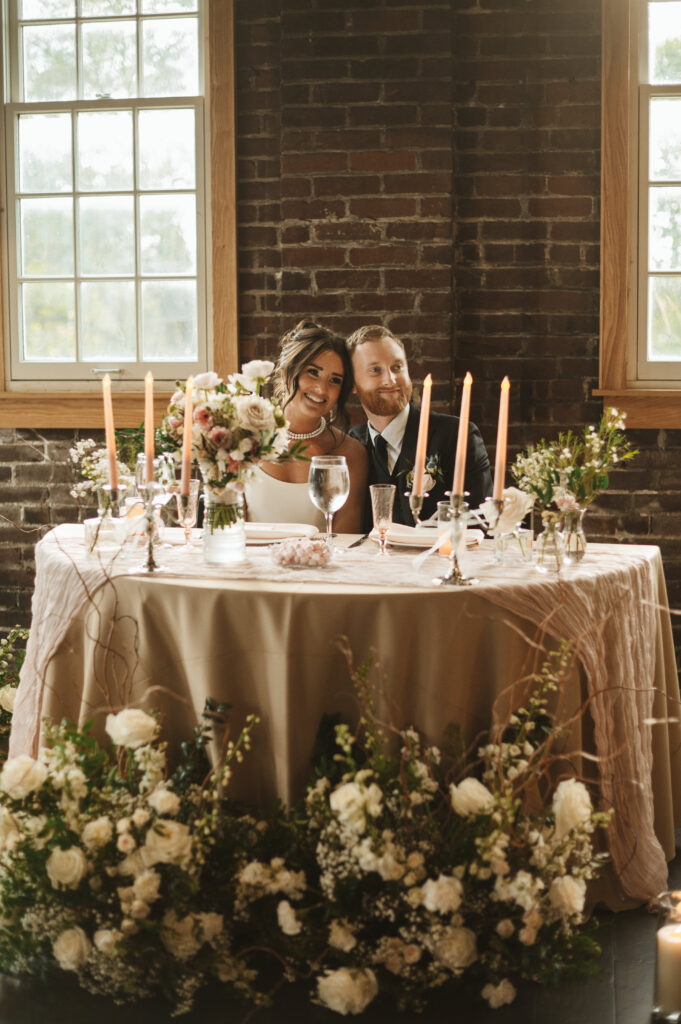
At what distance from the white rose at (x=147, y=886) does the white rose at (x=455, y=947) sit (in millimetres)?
494

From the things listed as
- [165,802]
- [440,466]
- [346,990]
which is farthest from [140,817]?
[440,466]

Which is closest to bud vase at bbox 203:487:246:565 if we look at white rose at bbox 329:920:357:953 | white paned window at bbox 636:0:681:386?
white rose at bbox 329:920:357:953

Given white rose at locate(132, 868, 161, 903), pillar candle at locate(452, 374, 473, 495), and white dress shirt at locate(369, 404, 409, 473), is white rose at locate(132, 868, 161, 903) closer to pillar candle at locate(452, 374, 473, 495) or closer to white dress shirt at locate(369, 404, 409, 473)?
pillar candle at locate(452, 374, 473, 495)

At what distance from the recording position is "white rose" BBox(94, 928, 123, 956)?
1916 mm

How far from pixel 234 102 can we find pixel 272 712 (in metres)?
2.80

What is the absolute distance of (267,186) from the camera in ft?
13.7

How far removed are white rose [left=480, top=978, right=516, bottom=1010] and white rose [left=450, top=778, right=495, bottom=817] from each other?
12.2 inches

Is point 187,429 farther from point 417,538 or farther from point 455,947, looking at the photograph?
point 455,947

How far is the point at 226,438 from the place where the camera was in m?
2.29

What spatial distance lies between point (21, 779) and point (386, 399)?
1747 mm

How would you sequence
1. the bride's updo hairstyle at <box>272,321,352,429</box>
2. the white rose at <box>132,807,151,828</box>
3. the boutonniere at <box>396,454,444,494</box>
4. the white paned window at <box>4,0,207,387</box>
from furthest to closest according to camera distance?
the white paned window at <box>4,0,207,387</box>
the bride's updo hairstyle at <box>272,321,352,429</box>
the boutonniere at <box>396,454,444,494</box>
the white rose at <box>132,807,151,828</box>

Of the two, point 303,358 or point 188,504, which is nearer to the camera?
point 188,504

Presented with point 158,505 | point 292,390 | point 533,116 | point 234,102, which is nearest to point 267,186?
point 234,102

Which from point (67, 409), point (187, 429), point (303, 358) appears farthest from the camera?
point (67, 409)
